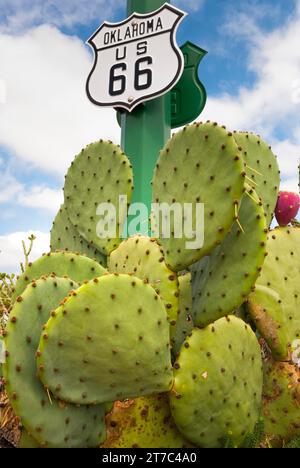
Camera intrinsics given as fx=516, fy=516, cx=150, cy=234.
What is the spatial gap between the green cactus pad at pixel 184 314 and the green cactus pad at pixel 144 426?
252mm

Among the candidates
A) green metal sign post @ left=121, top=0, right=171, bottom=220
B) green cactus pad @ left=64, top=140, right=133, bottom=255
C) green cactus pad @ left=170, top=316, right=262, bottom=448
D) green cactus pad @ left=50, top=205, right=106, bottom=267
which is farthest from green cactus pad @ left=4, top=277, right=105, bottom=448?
green metal sign post @ left=121, top=0, right=171, bottom=220

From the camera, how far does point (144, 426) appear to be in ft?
6.23

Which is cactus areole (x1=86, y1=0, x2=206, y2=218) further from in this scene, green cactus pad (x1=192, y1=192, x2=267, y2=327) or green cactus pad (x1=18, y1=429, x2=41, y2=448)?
green cactus pad (x1=18, y1=429, x2=41, y2=448)

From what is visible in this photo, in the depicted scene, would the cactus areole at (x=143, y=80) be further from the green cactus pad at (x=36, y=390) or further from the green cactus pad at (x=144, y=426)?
the green cactus pad at (x=36, y=390)

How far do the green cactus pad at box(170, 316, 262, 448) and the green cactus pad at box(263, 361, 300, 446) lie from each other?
227 mm

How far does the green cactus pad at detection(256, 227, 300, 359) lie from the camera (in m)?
2.26

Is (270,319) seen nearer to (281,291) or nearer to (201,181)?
(281,291)

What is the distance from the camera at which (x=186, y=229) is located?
1919 millimetres

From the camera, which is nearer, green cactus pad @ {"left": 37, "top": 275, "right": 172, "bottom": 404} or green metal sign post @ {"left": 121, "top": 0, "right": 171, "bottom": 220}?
green cactus pad @ {"left": 37, "top": 275, "right": 172, "bottom": 404}

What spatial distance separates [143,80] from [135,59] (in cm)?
30

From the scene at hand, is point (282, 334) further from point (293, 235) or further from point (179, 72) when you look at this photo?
point (179, 72)

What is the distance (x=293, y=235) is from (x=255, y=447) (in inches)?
41.7

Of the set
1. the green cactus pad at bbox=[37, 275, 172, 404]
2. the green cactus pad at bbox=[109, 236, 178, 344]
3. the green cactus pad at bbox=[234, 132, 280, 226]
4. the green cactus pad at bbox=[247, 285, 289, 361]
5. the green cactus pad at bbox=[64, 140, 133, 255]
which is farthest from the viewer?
the green cactus pad at bbox=[64, 140, 133, 255]
